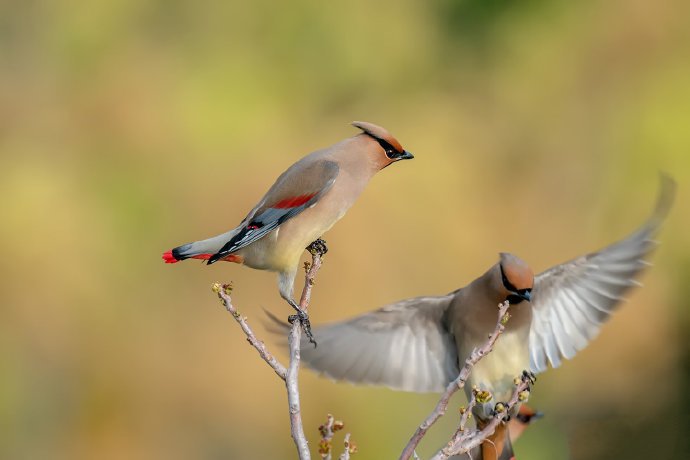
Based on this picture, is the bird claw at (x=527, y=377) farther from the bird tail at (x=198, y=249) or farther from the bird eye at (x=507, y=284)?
the bird tail at (x=198, y=249)

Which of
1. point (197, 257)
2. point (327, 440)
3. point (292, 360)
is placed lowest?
point (327, 440)

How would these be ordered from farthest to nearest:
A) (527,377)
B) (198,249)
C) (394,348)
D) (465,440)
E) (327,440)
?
(394,348) → (527,377) → (198,249) → (465,440) → (327,440)

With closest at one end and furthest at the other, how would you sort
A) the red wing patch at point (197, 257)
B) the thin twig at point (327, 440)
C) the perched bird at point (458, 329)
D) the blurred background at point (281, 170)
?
the thin twig at point (327, 440) < the red wing patch at point (197, 257) < the perched bird at point (458, 329) < the blurred background at point (281, 170)

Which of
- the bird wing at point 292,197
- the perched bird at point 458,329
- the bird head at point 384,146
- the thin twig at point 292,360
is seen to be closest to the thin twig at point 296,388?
the thin twig at point 292,360

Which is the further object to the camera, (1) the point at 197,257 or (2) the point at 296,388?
(1) the point at 197,257

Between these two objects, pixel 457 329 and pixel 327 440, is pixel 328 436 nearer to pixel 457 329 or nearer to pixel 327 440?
pixel 327 440

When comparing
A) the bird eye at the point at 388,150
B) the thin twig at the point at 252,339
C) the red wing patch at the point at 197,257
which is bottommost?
the thin twig at the point at 252,339

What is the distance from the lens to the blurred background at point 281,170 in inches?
215

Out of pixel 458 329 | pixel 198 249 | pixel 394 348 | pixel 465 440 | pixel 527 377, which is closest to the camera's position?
pixel 465 440

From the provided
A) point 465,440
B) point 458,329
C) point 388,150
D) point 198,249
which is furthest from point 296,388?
point 458,329

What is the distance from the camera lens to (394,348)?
2.67 meters

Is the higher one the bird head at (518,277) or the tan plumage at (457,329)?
the bird head at (518,277)

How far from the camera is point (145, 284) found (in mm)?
5578

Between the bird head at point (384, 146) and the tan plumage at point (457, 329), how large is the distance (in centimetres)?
55
